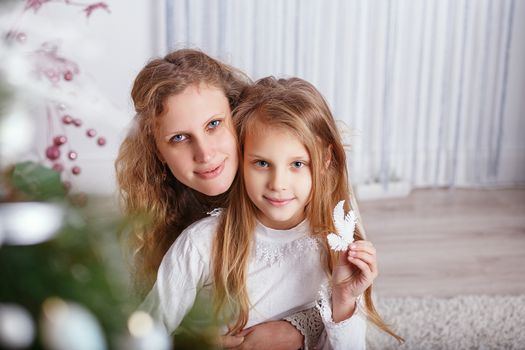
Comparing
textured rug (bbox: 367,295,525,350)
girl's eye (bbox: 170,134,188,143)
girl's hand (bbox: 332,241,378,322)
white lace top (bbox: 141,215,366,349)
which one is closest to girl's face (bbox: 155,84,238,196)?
girl's eye (bbox: 170,134,188,143)

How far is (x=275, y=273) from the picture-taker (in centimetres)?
135

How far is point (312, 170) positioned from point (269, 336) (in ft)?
1.07

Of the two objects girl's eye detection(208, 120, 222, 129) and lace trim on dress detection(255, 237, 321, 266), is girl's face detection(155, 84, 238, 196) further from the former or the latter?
lace trim on dress detection(255, 237, 321, 266)

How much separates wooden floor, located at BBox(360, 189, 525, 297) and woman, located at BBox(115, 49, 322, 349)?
916mm

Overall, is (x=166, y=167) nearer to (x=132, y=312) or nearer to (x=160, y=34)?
(x=132, y=312)

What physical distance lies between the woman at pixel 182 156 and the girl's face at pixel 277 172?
0.15 feet

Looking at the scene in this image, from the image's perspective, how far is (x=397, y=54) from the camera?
296 cm

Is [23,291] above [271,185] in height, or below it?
above

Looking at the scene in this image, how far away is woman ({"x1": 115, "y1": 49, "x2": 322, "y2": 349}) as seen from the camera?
1252 mm

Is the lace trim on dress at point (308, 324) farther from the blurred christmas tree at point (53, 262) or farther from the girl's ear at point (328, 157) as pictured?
the blurred christmas tree at point (53, 262)

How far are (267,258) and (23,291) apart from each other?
3.39 feet

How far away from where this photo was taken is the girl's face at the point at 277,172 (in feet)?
4.05

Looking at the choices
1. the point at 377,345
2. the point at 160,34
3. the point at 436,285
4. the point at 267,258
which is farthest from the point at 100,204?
the point at 160,34

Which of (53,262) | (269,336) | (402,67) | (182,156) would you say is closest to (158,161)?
(182,156)
